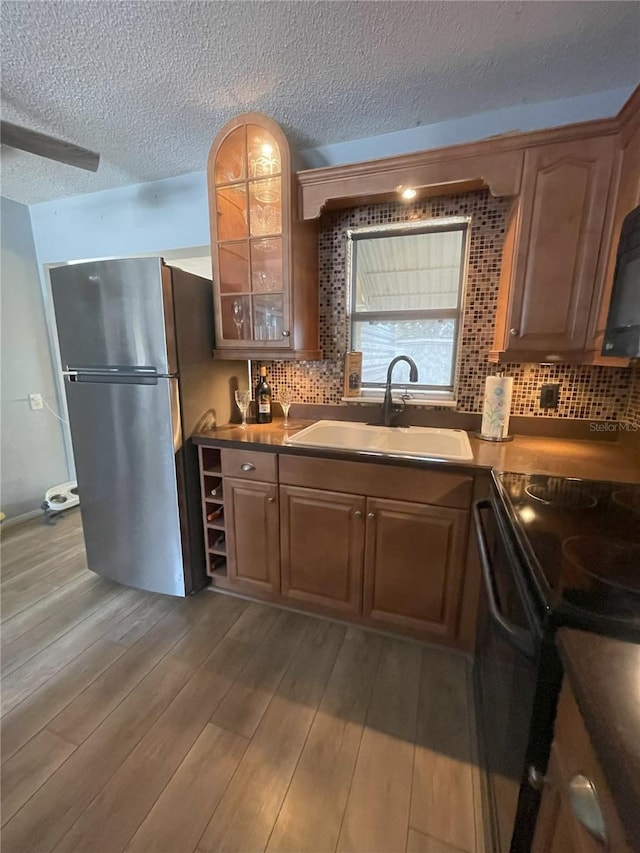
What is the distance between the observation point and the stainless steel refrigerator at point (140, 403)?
1.68m

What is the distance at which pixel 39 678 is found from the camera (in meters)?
1.49

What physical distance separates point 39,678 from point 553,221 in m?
2.78

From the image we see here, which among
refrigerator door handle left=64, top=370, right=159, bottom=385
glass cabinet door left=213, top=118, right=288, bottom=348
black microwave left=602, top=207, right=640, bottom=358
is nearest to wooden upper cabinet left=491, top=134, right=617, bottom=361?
black microwave left=602, top=207, right=640, bottom=358

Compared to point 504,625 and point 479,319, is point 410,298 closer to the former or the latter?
point 479,319

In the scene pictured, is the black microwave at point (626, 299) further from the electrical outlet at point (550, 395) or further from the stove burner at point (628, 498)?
the electrical outlet at point (550, 395)

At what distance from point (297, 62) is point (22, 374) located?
2.83 meters

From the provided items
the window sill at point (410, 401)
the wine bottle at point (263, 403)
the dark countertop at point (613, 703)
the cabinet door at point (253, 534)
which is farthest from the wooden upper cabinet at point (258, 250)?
the dark countertop at point (613, 703)

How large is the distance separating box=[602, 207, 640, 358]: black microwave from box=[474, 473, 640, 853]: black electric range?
44cm

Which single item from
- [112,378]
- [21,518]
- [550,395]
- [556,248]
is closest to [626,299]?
[556,248]

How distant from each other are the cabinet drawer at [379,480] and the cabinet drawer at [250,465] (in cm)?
5

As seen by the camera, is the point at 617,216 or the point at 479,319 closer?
the point at 617,216

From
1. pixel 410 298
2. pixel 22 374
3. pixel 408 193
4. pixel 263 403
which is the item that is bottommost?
pixel 263 403

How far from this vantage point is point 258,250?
1.88 m

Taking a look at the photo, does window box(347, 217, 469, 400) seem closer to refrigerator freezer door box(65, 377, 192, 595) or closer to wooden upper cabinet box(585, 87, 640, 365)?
wooden upper cabinet box(585, 87, 640, 365)
